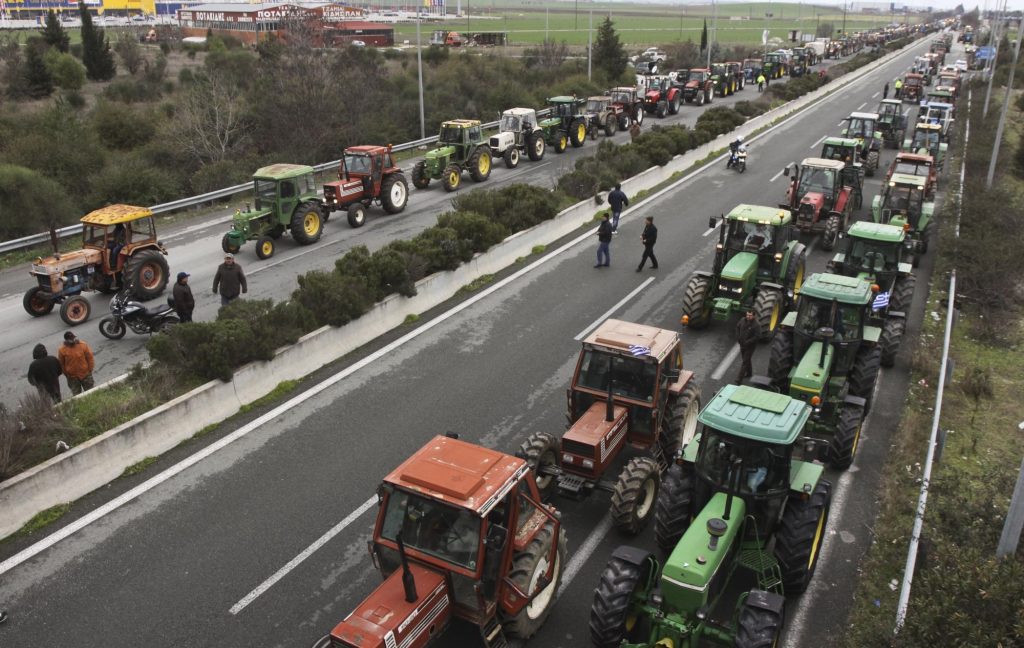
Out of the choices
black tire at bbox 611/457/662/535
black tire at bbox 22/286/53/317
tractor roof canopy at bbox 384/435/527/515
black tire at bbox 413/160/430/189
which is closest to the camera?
tractor roof canopy at bbox 384/435/527/515

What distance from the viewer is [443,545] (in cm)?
707

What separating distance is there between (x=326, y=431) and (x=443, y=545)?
5.52m

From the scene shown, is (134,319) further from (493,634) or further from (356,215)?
(493,634)

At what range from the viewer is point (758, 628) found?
6836mm

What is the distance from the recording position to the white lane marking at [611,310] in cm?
1573

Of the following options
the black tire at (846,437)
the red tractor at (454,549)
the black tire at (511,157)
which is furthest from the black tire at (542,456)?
the black tire at (511,157)

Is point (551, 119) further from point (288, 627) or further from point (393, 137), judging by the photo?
point (288, 627)

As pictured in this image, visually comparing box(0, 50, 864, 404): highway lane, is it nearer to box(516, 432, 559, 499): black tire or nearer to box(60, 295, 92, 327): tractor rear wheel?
box(60, 295, 92, 327): tractor rear wheel

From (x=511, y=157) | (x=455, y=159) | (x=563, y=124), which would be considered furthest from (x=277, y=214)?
(x=563, y=124)

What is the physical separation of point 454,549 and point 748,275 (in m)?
10.5

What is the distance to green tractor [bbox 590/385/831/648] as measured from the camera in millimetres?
7086

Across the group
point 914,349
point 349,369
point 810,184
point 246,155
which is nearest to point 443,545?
point 349,369

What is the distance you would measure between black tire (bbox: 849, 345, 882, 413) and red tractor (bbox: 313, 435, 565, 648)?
7021 mm

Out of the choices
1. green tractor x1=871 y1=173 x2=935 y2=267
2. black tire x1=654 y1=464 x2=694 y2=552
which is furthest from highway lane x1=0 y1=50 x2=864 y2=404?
green tractor x1=871 y1=173 x2=935 y2=267
